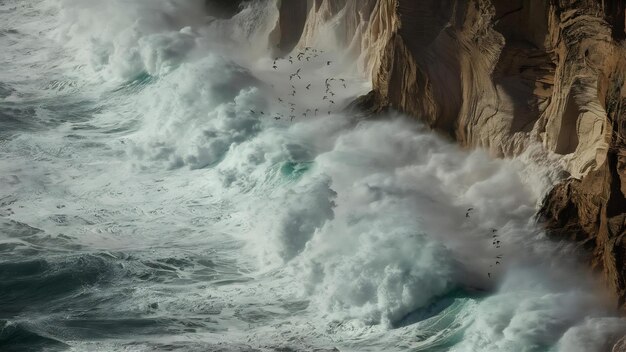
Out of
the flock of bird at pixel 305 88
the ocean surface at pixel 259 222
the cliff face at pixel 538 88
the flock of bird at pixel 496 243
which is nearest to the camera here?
the cliff face at pixel 538 88

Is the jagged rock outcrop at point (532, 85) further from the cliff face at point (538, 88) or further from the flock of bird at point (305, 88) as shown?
the flock of bird at point (305, 88)

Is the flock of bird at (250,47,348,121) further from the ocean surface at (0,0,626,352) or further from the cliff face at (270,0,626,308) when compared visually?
the cliff face at (270,0,626,308)

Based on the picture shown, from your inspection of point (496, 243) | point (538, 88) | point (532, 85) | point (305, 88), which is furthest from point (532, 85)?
point (305, 88)

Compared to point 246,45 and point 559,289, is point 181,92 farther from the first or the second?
point 559,289

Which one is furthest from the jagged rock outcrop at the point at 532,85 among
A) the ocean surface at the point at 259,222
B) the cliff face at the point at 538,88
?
the ocean surface at the point at 259,222

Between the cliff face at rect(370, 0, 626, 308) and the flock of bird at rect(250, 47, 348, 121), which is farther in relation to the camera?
the flock of bird at rect(250, 47, 348, 121)

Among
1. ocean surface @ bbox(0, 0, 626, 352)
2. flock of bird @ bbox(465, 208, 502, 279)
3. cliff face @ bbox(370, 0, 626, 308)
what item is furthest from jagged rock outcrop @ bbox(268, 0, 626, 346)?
flock of bird @ bbox(465, 208, 502, 279)

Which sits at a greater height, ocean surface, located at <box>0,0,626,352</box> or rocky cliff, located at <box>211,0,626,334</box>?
rocky cliff, located at <box>211,0,626,334</box>

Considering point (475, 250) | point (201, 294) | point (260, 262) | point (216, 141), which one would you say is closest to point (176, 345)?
point (201, 294)
